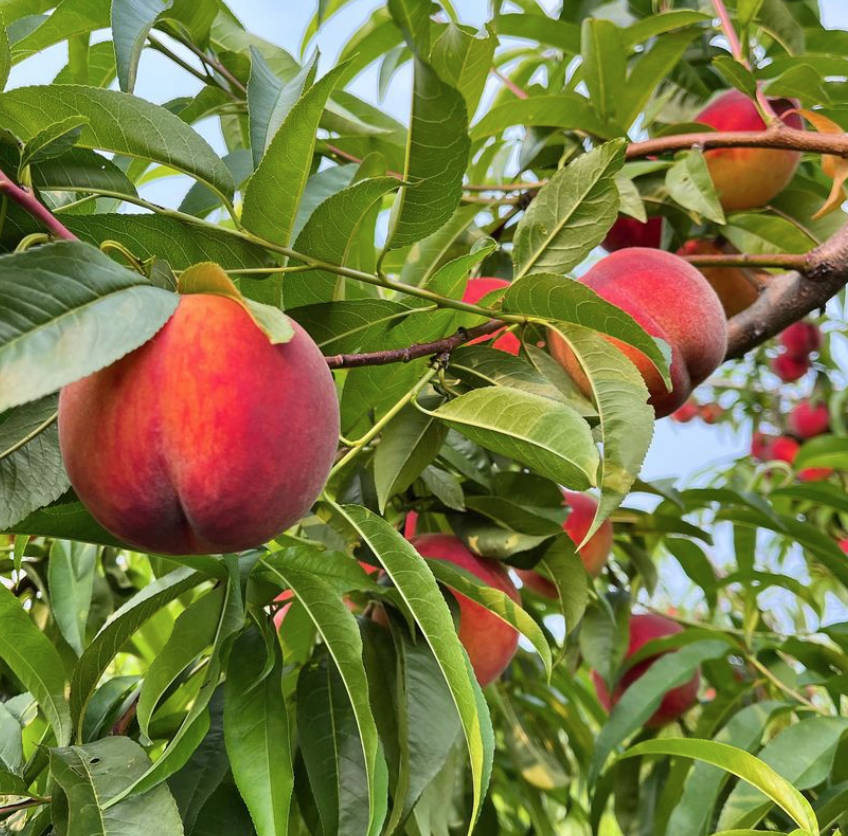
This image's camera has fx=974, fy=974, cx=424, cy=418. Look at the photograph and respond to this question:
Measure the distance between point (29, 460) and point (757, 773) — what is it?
634 mm

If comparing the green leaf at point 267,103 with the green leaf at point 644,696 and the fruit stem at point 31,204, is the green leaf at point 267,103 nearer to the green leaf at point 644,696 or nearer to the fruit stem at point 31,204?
the fruit stem at point 31,204

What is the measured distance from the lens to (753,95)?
1.14 meters

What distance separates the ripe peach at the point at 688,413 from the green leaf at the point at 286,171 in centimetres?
341

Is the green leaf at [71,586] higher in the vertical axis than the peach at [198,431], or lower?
lower

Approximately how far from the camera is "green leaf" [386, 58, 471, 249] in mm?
678

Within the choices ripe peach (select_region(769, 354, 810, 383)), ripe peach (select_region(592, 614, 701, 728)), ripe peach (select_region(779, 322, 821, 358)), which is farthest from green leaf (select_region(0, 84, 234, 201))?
ripe peach (select_region(769, 354, 810, 383))

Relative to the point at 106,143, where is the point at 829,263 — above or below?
below

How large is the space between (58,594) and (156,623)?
1.05ft

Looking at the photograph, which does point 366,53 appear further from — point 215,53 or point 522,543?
point 522,543

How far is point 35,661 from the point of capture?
89 cm

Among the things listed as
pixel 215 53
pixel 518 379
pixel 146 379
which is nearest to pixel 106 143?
pixel 146 379

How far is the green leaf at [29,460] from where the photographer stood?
66cm

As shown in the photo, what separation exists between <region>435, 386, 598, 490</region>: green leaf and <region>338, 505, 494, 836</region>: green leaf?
0.11 metres

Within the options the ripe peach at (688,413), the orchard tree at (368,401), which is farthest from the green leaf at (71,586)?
the ripe peach at (688,413)
